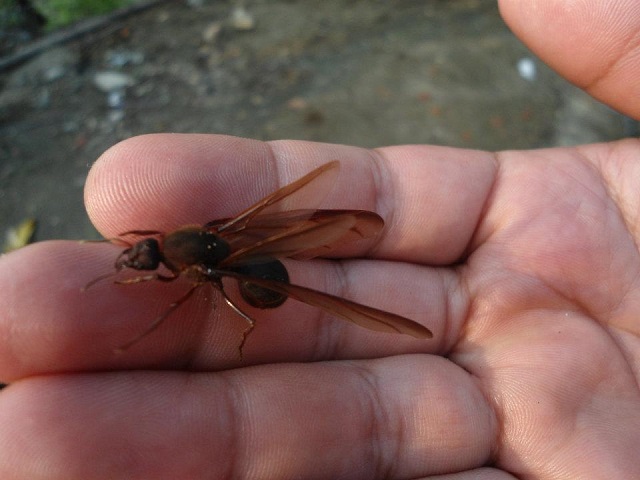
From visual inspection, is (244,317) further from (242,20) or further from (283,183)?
(242,20)

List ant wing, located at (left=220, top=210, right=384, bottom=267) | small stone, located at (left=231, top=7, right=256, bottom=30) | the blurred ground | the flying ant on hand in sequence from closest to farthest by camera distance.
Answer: the flying ant on hand < ant wing, located at (left=220, top=210, right=384, bottom=267) < the blurred ground < small stone, located at (left=231, top=7, right=256, bottom=30)

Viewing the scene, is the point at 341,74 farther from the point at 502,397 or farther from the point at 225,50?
the point at 502,397

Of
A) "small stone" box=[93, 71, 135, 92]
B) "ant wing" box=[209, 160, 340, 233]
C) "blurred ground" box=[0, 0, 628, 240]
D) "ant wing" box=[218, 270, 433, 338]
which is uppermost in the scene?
"ant wing" box=[209, 160, 340, 233]

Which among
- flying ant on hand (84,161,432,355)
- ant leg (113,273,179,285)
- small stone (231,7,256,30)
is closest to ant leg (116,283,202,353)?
flying ant on hand (84,161,432,355)

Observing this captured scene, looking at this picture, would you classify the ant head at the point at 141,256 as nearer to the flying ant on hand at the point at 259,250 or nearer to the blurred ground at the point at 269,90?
the flying ant on hand at the point at 259,250

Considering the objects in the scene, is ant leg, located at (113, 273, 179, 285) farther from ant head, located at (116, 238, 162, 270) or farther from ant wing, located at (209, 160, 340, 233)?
ant wing, located at (209, 160, 340, 233)

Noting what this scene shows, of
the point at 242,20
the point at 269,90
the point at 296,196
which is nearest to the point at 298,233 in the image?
the point at 296,196

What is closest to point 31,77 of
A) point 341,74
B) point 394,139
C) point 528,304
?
point 341,74
